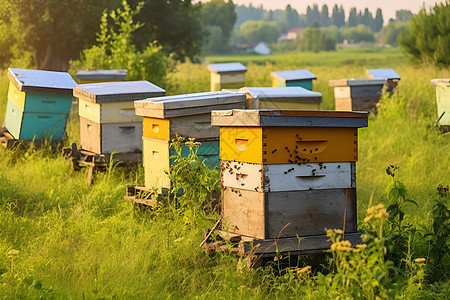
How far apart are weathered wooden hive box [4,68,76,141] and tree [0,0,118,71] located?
10.6 meters

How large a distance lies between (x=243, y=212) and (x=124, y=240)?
1121mm

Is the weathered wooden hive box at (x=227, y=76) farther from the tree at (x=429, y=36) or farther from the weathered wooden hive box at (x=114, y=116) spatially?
the tree at (x=429, y=36)

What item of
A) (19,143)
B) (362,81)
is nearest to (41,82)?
(19,143)

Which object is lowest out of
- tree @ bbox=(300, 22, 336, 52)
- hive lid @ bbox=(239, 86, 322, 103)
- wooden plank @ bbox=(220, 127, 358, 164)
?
wooden plank @ bbox=(220, 127, 358, 164)

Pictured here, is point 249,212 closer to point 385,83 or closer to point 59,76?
point 59,76

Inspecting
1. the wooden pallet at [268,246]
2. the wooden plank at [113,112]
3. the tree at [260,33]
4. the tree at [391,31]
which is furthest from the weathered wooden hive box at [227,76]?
the tree at [260,33]

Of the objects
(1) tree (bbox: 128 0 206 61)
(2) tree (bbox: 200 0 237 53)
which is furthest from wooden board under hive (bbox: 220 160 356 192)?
(2) tree (bbox: 200 0 237 53)

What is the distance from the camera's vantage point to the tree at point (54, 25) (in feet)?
61.3

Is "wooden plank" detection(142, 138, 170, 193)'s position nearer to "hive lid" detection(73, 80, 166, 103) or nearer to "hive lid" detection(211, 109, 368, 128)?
"hive lid" detection(73, 80, 166, 103)

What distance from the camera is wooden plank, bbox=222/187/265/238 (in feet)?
13.9

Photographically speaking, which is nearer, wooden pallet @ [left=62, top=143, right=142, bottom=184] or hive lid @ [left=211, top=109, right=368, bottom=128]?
hive lid @ [left=211, top=109, right=368, bottom=128]

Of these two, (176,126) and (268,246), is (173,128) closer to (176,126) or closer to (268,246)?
(176,126)

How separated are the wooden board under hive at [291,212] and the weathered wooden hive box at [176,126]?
1.21 metres

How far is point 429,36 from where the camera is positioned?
2120 centimetres
